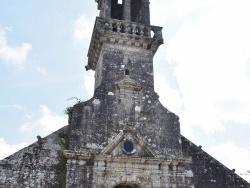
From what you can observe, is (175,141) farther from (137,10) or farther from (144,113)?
(137,10)

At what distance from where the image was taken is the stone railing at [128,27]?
15.9m

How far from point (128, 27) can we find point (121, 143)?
18.2 ft

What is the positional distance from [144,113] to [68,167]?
378cm

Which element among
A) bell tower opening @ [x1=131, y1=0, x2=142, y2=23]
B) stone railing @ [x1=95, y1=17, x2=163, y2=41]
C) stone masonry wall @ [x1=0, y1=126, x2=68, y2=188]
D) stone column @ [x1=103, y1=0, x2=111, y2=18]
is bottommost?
stone masonry wall @ [x1=0, y1=126, x2=68, y2=188]

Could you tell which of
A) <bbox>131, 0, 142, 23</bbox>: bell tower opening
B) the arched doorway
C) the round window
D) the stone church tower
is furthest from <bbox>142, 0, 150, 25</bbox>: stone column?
the arched doorway

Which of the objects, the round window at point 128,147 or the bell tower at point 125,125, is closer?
the bell tower at point 125,125

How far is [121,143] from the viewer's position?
44.2 ft

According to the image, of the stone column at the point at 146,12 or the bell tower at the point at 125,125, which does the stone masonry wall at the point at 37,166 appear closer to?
the bell tower at the point at 125,125

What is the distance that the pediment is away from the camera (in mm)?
13242

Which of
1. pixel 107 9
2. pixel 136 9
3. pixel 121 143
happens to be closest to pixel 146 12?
pixel 136 9

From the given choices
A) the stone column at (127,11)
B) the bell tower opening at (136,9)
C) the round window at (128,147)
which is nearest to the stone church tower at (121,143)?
the round window at (128,147)

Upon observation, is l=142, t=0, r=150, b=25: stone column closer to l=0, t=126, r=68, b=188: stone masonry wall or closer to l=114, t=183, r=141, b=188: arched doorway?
l=0, t=126, r=68, b=188: stone masonry wall

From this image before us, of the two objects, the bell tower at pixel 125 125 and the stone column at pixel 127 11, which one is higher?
the stone column at pixel 127 11

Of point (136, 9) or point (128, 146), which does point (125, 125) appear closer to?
point (128, 146)
